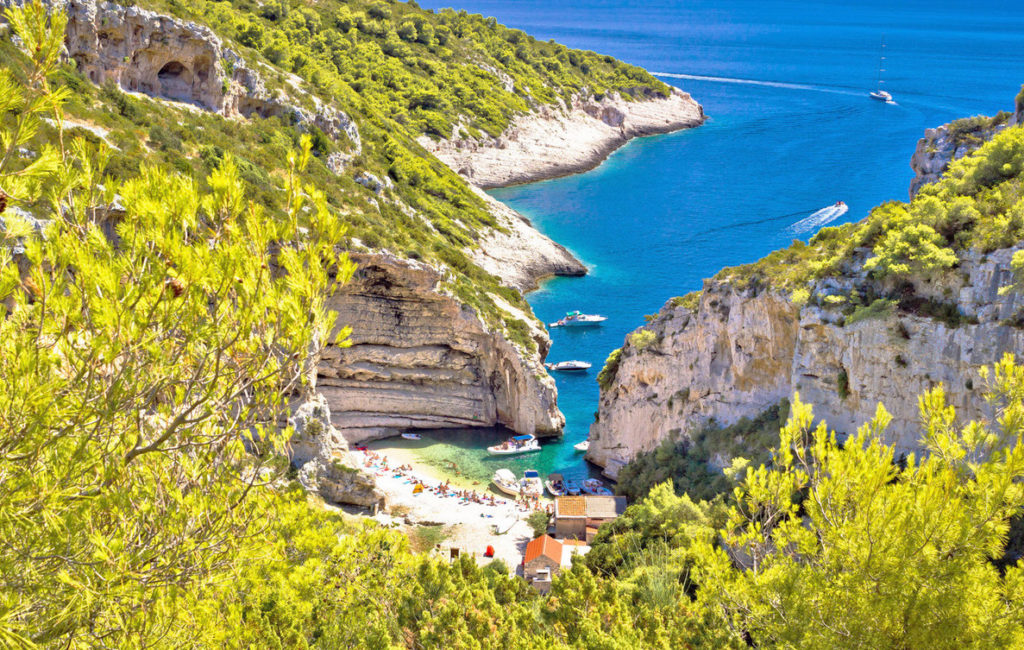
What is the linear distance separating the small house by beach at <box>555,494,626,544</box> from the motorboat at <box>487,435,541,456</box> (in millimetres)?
7970

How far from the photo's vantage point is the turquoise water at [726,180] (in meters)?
54.9

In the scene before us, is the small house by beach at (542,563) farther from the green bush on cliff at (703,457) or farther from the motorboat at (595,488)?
the motorboat at (595,488)

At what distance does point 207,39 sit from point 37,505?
38358mm

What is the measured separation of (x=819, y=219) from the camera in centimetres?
6681

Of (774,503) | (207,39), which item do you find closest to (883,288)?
(774,503)

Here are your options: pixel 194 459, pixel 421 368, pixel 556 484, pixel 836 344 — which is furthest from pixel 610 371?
pixel 194 459

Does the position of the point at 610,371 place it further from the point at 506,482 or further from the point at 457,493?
the point at 457,493

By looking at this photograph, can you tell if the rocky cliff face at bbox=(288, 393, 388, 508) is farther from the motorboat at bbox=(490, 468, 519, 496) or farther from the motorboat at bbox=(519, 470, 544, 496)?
the motorboat at bbox=(519, 470, 544, 496)

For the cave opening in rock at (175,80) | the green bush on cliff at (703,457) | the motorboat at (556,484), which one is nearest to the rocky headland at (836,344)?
the green bush on cliff at (703,457)

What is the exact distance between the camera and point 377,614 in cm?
1313

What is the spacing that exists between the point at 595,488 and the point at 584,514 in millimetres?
5207

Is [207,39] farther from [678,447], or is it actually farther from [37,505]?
[37,505]

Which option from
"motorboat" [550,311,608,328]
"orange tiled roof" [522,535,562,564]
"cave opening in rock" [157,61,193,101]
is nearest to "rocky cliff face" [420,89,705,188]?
"motorboat" [550,311,608,328]

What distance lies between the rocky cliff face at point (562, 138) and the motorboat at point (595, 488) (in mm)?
50867
